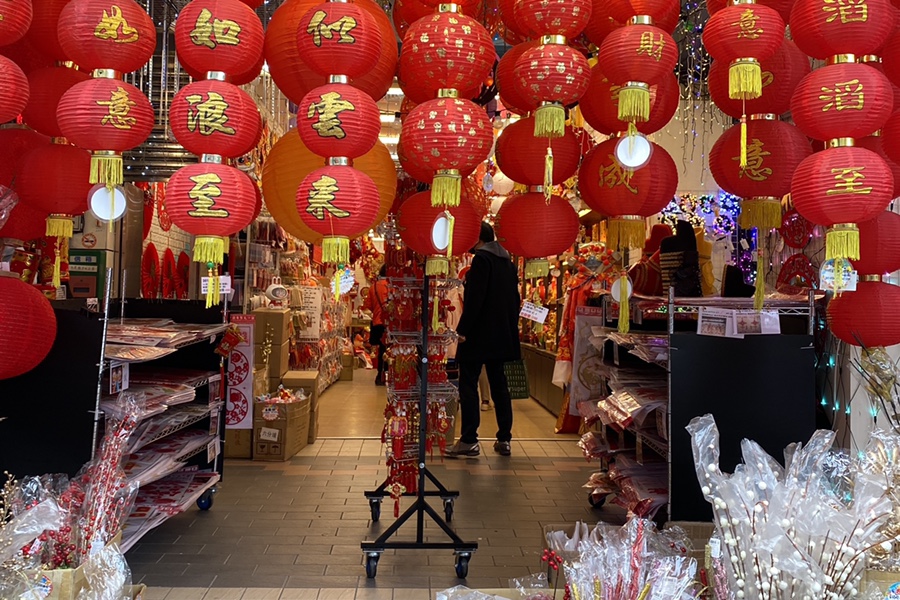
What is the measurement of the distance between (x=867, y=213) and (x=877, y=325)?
558 millimetres

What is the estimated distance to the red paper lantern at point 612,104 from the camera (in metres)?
2.64

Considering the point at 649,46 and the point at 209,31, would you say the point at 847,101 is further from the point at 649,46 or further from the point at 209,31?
the point at 209,31

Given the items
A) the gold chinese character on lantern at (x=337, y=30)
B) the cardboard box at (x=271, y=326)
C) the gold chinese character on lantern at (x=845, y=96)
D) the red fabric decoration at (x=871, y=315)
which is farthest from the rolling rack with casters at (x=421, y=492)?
the cardboard box at (x=271, y=326)

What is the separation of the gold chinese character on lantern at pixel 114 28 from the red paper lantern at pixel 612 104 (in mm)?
1552

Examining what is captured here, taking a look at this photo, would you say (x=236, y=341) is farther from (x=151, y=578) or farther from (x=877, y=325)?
(x=877, y=325)

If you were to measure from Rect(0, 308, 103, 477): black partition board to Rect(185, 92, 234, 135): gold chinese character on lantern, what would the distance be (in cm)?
120

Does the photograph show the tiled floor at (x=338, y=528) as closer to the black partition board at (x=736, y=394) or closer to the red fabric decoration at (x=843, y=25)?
the black partition board at (x=736, y=394)

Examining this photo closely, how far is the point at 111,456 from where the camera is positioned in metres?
2.35

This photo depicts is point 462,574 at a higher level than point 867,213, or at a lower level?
lower

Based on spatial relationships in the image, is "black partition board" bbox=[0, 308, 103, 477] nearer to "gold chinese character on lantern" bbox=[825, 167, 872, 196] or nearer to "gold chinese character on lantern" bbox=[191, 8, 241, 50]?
"gold chinese character on lantern" bbox=[191, 8, 241, 50]

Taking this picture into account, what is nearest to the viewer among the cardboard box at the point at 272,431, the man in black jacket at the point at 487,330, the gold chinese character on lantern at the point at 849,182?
the gold chinese character on lantern at the point at 849,182

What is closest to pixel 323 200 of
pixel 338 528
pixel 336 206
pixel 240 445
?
pixel 336 206

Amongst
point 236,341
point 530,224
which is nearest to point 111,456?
point 530,224

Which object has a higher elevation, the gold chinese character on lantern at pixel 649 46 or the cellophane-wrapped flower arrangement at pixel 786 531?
the gold chinese character on lantern at pixel 649 46
